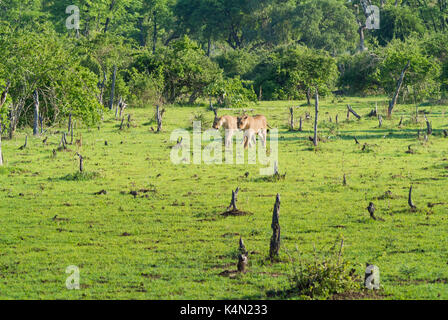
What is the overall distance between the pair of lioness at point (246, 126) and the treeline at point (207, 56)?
5371mm

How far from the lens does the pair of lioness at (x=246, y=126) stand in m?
26.4

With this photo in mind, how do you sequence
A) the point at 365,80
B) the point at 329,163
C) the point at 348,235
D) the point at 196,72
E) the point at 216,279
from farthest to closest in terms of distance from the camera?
1. the point at 365,80
2. the point at 196,72
3. the point at 329,163
4. the point at 348,235
5. the point at 216,279

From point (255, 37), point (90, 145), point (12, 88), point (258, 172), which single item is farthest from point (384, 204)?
point (255, 37)

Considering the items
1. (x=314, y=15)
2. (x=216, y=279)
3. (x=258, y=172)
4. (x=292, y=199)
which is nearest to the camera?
(x=216, y=279)

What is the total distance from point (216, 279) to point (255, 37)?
2843 inches

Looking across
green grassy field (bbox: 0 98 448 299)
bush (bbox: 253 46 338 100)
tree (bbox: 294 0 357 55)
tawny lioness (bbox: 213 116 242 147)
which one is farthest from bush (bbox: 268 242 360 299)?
tree (bbox: 294 0 357 55)

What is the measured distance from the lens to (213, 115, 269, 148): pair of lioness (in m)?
26.4

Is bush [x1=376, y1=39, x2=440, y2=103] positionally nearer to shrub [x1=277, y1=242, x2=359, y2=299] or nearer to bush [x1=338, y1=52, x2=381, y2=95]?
bush [x1=338, y1=52, x2=381, y2=95]

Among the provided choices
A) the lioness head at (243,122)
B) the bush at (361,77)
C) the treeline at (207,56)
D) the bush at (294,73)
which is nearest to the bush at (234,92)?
the treeline at (207,56)

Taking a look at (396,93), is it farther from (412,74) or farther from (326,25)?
(326,25)

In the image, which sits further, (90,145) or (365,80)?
(365,80)
